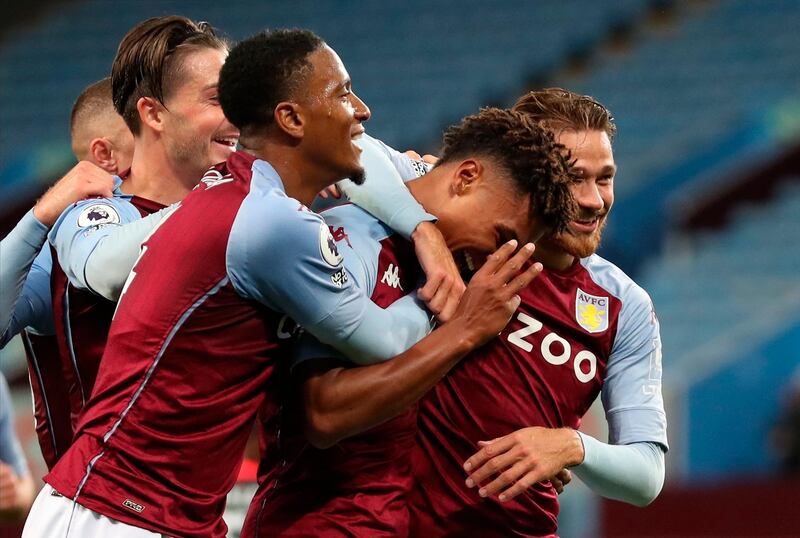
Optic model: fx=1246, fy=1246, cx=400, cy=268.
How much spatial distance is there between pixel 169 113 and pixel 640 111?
9634 mm

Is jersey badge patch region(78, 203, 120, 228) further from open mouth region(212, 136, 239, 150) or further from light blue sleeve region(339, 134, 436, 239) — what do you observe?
light blue sleeve region(339, 134, 436, 239)

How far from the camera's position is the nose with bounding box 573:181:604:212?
3.44 m

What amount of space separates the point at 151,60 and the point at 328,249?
103cm

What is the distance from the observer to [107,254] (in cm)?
285

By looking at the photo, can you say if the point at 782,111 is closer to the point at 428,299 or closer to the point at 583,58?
the point at 583,58

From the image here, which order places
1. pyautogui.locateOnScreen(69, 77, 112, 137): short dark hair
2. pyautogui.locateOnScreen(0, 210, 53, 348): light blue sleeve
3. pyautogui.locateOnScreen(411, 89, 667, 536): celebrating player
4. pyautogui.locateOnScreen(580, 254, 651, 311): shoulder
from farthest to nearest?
pyautogui.locateOnScreen(69, 77, 112, 137): short dark hair
pyautogui.locateOnScreen(580, 254, 651, 311): shoulder
pyautogui.locateOnScreen(411, 89, 667, 536): celebrating player
pyautogui.locateOnScreen(0, 210, 53, 348): light blue sleeve

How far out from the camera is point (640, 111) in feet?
40.8

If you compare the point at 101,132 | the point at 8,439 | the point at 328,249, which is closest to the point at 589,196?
the point at 328,249

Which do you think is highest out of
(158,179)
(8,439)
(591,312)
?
(591,312)

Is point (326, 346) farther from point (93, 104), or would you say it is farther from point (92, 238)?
point (93, 104)

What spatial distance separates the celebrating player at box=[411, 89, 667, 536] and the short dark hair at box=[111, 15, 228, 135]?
37.3 inches

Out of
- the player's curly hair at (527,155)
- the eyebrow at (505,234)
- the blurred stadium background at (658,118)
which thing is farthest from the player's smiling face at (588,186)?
the blurred stadium background at (658,118)

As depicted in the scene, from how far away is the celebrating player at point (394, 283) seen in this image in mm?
2863

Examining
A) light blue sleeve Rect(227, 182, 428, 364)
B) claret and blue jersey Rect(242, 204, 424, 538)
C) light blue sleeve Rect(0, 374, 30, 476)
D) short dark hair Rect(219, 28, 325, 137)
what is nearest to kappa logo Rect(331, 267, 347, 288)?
light blue sleeve Rect(227, 182, 428, 364)
